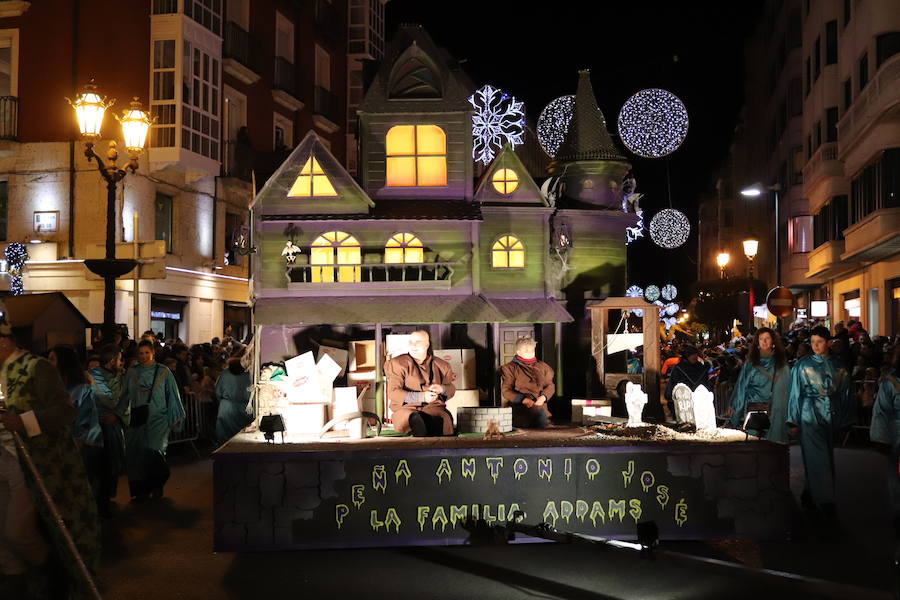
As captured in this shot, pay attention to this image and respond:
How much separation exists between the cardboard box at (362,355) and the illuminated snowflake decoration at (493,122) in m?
8.52

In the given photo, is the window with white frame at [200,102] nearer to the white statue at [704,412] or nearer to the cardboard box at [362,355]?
the cardboard box at [362,355]

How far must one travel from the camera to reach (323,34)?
44.8 metres

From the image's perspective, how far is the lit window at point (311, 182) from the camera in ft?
57.5

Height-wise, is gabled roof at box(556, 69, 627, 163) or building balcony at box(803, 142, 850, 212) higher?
building balcony at box(803, 142, 850, 212)

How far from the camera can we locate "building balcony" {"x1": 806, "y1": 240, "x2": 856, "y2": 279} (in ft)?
121

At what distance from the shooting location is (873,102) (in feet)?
90.0

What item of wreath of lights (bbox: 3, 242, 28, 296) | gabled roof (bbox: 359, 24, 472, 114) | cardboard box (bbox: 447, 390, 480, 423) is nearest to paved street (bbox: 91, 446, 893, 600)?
cardboard box (bbox: 447, 390, 480, 423)

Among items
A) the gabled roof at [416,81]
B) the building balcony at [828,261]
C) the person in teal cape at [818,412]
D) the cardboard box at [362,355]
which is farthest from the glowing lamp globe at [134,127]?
the building balcony at [828,261]

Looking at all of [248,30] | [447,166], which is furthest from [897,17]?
[248,30]

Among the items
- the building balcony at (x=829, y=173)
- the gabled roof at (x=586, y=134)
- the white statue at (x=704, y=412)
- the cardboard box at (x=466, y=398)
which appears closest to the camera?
the white statue at (x=704, y=412)

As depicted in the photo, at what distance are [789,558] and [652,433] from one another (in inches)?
76.4

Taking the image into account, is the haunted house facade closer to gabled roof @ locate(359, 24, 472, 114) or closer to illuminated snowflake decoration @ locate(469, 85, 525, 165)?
gabled roof @ locate(359, 24, 472, 114)

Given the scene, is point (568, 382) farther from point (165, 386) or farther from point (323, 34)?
point (323, 34)

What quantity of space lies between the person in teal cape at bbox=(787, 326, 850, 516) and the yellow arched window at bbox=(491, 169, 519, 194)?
811 cm
